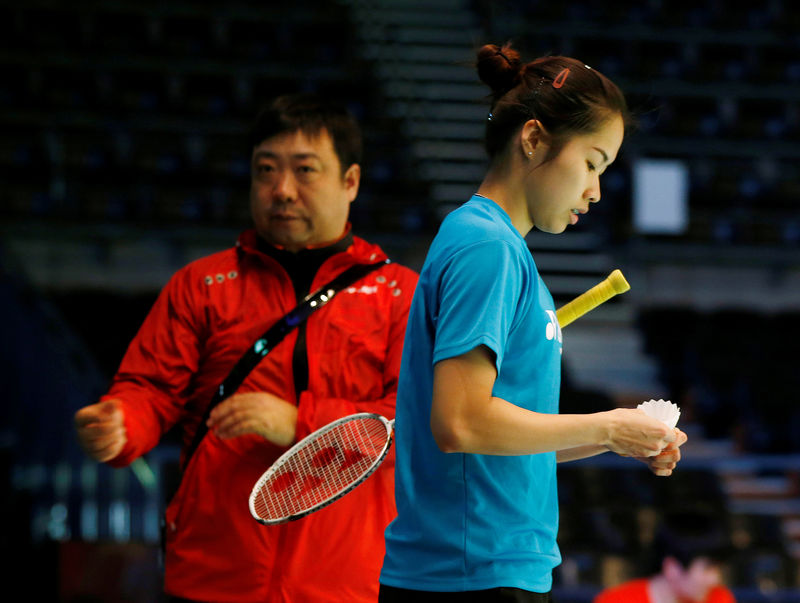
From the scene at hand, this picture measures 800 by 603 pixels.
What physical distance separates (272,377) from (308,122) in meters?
0.59

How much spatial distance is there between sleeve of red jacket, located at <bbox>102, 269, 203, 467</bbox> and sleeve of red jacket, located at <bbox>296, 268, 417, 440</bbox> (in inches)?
11.3

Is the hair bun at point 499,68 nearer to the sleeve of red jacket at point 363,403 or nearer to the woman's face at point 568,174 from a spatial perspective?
the woman's face at point 568,174

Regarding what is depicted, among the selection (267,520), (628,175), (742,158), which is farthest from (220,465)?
(742,158)

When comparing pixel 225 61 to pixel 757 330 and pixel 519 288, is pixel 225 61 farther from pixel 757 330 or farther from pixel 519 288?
pixel 519 288

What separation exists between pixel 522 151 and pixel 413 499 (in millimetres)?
530

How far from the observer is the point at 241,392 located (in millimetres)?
2098

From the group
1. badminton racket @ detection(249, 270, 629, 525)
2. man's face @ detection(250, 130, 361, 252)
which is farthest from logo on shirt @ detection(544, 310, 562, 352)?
man's face @ detection(250, 130, 361, 252)

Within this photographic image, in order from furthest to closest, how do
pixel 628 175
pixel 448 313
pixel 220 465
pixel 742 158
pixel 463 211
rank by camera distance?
pixel 742 158
pixel 628 175
pixel 220 465
pixel 463 211
pixel 448 313

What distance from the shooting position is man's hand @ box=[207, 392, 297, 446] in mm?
1921

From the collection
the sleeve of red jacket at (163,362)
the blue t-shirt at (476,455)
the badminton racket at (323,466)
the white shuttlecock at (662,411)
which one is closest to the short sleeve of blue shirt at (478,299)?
the blue t-shirt at (476,455)

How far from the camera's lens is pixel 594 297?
1696mm

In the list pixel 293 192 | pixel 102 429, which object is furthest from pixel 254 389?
pixel 293 192

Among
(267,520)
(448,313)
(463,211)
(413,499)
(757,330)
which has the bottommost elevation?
(757,330)

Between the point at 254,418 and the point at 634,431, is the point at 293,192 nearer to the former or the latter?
the point at 254,418
